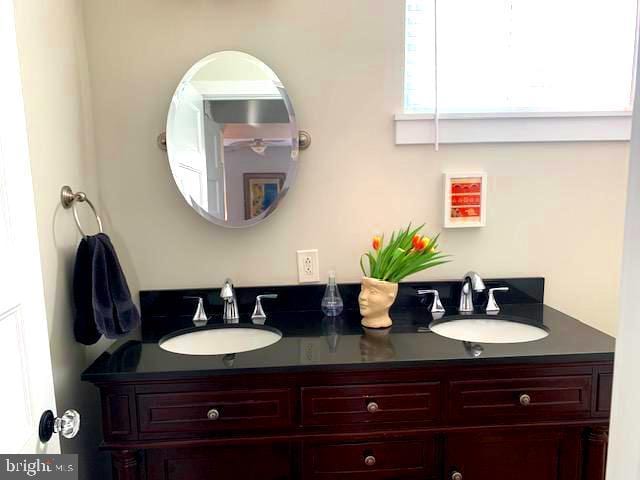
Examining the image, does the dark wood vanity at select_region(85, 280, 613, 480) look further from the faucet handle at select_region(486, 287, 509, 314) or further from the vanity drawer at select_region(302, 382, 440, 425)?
the faucet handle at select_region(486, 287, 509, 314)

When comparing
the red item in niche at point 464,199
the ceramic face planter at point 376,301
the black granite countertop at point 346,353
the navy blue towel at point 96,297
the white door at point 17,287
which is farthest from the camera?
the red item in niche at point 464,199

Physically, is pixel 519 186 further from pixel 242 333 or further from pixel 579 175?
pixel 242 333

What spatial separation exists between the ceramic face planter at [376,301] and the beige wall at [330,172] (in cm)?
23

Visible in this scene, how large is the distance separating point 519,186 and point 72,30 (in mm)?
1567

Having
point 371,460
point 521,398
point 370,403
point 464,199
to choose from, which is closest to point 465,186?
point 464,199

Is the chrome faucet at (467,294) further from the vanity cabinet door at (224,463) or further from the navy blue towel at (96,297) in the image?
the navy blue towel at (96,297)

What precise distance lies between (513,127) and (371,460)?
3.89ft

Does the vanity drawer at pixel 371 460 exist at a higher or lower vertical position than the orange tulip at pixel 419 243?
lower

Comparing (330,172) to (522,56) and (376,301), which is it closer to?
(376,301)

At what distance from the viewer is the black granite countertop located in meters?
1.25

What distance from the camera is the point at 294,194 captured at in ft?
5.61

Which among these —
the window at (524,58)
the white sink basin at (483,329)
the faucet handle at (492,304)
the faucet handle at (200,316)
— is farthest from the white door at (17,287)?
the faucet handle at (492,304)

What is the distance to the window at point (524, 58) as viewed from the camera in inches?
67.8

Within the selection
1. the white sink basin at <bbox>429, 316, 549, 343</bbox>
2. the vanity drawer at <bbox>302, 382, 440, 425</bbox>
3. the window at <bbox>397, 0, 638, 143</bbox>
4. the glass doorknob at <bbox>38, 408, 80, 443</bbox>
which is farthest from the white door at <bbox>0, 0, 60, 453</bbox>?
the window at <bbox>397, 0, 638, 143</bbox>
